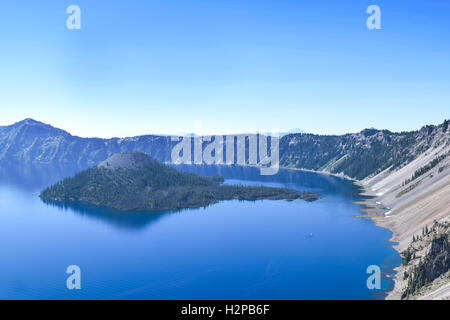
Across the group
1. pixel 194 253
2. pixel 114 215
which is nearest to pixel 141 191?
pixel 114 215

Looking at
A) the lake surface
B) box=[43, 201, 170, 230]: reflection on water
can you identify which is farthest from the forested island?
the lake surface

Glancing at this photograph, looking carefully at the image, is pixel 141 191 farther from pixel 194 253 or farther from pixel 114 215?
pixel 194 253

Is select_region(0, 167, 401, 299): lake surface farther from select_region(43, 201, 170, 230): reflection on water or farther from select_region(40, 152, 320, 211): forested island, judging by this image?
select_region(40, 152, 320, 211): forested island

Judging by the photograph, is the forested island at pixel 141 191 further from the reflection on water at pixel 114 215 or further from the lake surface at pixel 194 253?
the lake surface at pixel 194 253

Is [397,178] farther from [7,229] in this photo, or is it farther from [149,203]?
[7,229]

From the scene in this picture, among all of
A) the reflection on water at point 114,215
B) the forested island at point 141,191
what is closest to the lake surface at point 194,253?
the reflection on water at point 114,215
